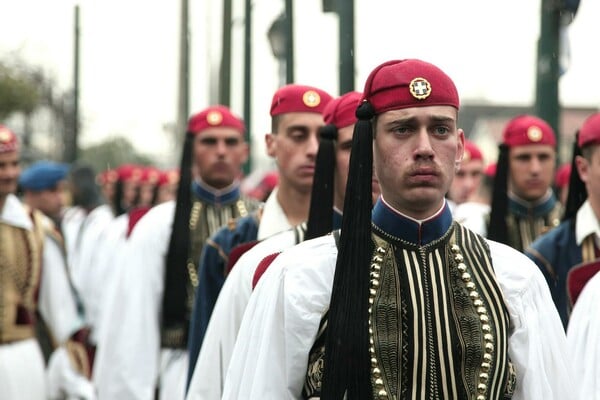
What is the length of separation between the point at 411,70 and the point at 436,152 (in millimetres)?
332

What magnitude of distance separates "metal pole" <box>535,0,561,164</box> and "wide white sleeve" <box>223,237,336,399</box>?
5.57m

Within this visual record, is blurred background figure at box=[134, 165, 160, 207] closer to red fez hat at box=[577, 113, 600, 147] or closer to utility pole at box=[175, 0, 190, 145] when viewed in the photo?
utility pole at box=[175, 0, 190, 145]

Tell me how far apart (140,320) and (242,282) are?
2.77 m

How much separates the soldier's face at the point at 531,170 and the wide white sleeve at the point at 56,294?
3.18m

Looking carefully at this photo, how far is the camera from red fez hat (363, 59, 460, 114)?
4691 mm

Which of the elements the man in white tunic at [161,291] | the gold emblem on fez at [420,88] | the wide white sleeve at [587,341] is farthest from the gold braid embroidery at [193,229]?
the gold emblem on fez at [420,88]

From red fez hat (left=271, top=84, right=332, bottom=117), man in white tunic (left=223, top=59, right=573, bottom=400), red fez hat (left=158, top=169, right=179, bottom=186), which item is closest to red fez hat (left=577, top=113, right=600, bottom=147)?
red fez hat (left=271, top=84, right=332, bottom=117)

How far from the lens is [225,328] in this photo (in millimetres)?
5863

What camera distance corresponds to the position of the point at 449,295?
15.3 ft

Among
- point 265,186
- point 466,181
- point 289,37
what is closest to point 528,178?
point 289,37

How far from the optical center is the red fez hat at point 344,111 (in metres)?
6.31

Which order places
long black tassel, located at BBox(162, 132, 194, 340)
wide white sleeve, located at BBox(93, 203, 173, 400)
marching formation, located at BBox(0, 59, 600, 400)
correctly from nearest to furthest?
marching formation, located at BBox(0, 59, 600, 400) < long black tassel, located at BBox(162, 132, 194, 340) < wide white sleeve, located at BBox(93, 203, 173, 400)

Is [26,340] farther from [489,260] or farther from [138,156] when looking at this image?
[138,156]

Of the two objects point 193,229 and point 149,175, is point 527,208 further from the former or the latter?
point 149,175
